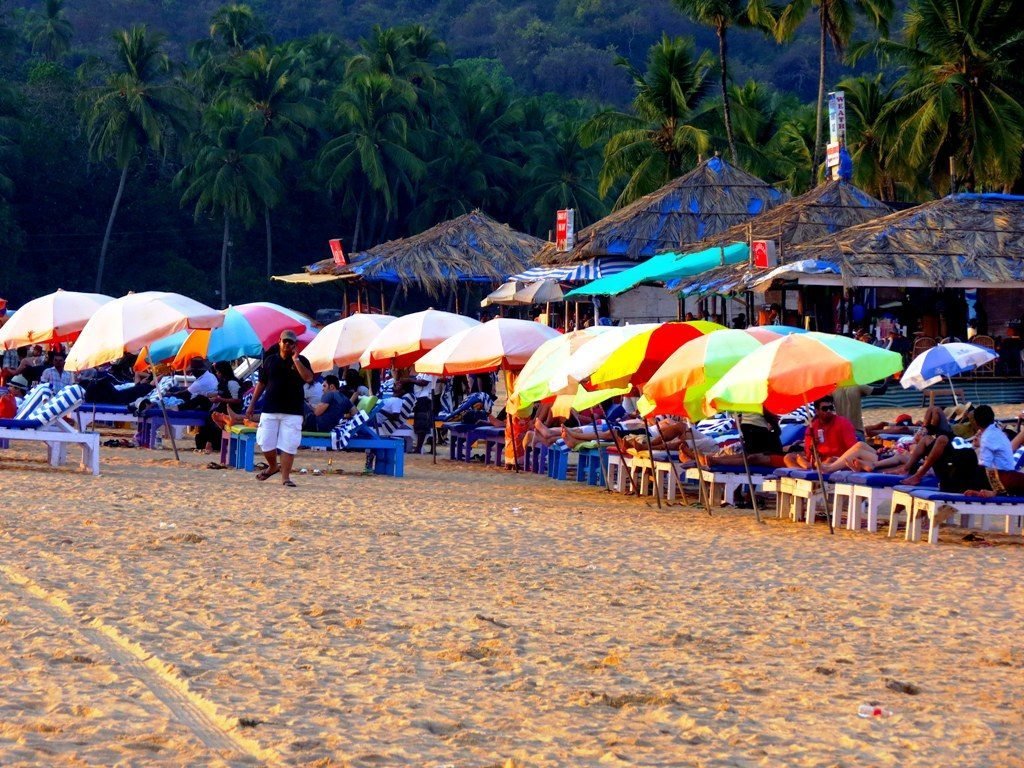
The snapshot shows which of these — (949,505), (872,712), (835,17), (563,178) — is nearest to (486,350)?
(949,505)

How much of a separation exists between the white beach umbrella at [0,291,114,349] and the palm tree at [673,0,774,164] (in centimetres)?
2094

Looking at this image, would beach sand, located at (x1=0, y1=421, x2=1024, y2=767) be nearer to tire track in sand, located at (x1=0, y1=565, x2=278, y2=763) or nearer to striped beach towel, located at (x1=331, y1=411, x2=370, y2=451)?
tire track in sand, located at (x1=0, y1=565, x2=278, y2=763)

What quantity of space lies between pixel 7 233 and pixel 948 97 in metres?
31.4

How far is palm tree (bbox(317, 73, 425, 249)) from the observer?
54500 mm

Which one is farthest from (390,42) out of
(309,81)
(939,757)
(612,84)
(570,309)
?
(939,757)

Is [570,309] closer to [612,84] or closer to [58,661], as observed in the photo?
[58,661]

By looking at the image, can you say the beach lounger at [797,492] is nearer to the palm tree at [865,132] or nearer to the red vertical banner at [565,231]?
the red vertical banner at [565,231]

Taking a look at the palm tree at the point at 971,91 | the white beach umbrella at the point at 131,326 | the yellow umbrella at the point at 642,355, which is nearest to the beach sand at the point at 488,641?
the yellow umbrella at the point at 642,355

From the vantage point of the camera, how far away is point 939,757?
4922mm

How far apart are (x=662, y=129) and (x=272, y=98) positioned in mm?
21097

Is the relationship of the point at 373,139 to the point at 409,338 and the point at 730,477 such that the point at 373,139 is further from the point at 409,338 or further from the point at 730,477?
the point at 730,477

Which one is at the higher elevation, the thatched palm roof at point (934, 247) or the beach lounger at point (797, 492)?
the thatched palm roof at point (934, 247)

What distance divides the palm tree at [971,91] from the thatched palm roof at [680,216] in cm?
357

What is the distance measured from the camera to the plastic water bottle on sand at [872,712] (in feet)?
17.9
